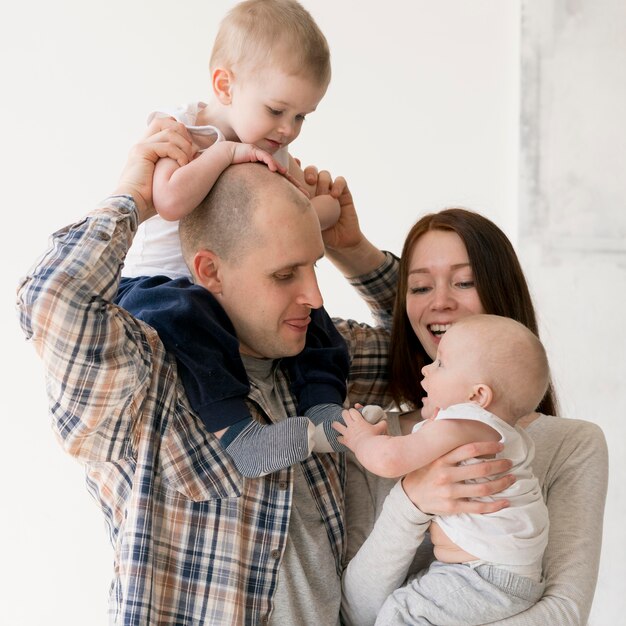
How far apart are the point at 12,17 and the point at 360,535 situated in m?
2.42

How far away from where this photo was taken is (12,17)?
3318mm

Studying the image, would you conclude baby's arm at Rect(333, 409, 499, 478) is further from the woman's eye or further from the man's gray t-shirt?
the woman's eye

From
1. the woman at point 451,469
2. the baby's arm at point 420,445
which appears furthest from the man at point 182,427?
the baby's arm at point 420,445

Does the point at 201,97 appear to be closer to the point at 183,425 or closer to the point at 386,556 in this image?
the point at 183,425

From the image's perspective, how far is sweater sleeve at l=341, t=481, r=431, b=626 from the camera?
167 cm

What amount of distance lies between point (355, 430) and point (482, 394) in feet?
0.82

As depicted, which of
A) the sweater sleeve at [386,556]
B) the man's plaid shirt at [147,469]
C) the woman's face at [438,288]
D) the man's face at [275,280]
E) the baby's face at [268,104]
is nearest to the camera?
the man's plaid shirt at [147,469]

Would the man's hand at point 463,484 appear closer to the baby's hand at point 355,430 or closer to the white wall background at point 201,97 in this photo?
the baby's hand at point 355,430

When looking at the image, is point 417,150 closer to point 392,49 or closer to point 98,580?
point 392,49

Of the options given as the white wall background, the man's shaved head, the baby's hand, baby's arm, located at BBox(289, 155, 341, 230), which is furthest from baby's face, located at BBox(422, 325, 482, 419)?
the white wall background

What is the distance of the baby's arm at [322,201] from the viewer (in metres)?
2.20

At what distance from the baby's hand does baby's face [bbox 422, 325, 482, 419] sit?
0.11 meters

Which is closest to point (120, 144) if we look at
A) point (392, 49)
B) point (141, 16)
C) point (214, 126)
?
point (141, 16)

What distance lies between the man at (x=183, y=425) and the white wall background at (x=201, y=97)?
165cm
